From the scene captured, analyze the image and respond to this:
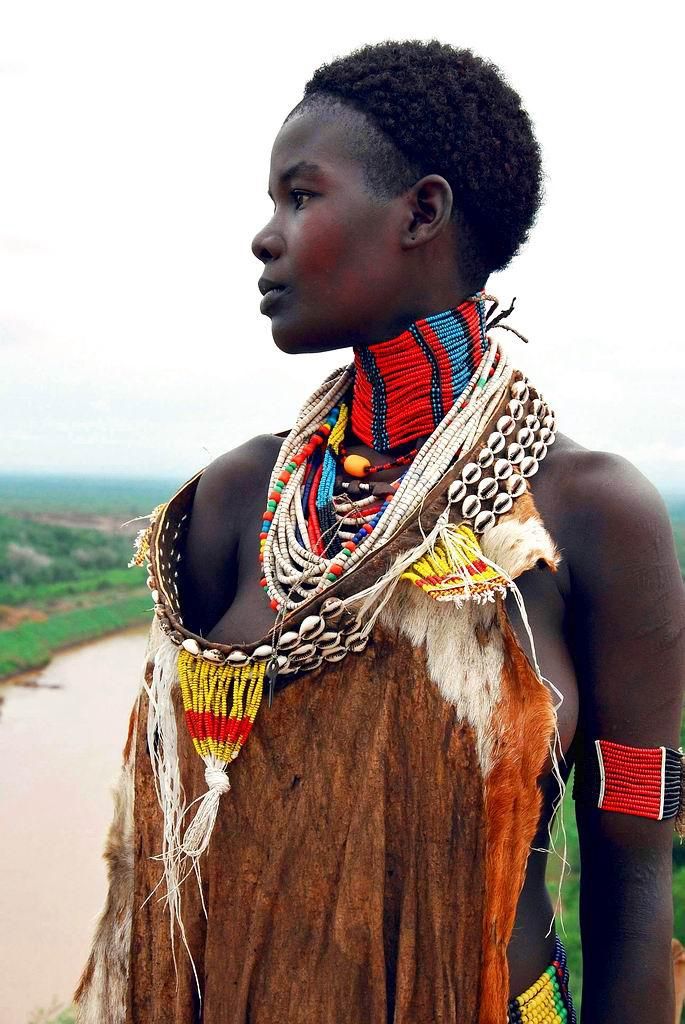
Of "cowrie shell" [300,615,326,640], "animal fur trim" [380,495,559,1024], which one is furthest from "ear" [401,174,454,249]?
"cowrie shell" [300,615,326,640]

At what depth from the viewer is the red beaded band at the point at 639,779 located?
1503 mm

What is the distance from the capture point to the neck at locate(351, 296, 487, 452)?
156 cm

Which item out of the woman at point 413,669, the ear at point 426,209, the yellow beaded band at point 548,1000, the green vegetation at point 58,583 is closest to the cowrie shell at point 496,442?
the woman at point 413,669

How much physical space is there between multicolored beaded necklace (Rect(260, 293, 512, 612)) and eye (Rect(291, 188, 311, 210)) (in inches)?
10.3

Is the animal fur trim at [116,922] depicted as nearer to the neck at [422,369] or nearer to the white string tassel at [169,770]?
the white string tassel at [169,770]

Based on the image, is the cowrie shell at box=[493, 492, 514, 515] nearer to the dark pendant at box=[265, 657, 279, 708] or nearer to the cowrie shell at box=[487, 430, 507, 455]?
the cowrie shell at box=[487, 430, 507, 455]

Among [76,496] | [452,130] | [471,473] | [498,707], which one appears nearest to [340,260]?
[452,130]

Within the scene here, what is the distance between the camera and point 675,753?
59.7 inches

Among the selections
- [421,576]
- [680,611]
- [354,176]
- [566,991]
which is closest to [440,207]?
[354,176]

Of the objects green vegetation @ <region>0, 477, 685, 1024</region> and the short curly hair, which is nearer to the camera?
the short curly hair

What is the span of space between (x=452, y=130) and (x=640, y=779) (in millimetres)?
1108

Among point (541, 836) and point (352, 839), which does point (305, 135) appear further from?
point (541, 836)

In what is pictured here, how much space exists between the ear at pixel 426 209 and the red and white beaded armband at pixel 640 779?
34.4 inches

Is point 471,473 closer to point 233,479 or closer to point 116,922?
point 233,479
